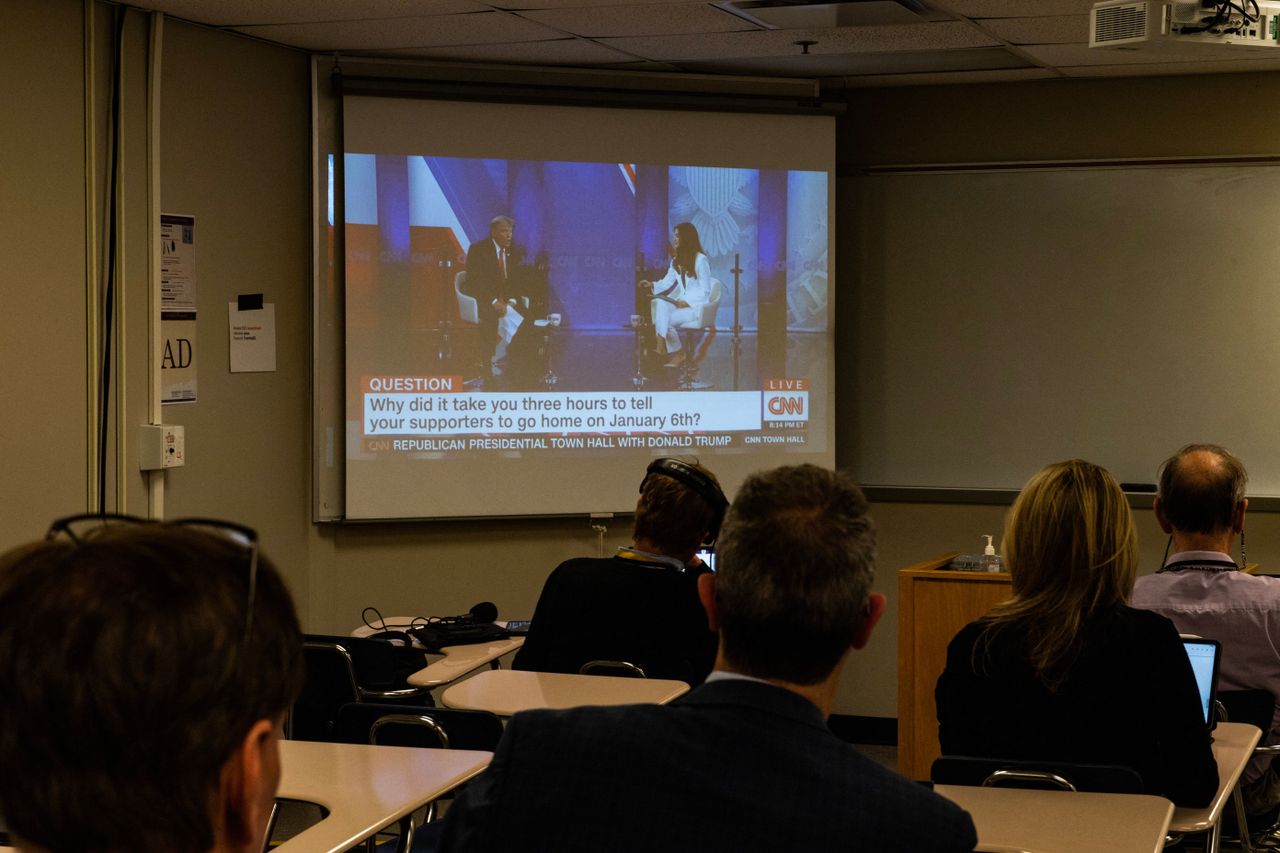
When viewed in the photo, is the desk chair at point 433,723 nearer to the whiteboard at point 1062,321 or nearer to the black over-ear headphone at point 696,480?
the black over-ear headphone at point 696,480

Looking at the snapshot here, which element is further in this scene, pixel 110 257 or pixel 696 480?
pixel 110 257

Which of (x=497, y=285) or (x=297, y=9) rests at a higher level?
(x=297, y=9)

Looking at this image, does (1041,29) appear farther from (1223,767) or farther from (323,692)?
(323,692)

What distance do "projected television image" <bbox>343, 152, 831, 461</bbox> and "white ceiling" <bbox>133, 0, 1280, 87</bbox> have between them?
17.6 inches

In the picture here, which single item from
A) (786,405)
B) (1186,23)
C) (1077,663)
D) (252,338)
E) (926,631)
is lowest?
(926,631)

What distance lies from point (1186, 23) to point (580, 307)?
2581 millimetres

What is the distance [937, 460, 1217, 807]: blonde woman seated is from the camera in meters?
2.44

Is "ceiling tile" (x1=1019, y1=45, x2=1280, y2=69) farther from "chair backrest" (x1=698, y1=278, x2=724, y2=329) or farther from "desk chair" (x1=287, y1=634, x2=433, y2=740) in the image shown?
"desk chair" (x1=287, y1=634, x2=433, y2=740)

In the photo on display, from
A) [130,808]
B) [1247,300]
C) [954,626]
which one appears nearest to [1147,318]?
[1247,300]

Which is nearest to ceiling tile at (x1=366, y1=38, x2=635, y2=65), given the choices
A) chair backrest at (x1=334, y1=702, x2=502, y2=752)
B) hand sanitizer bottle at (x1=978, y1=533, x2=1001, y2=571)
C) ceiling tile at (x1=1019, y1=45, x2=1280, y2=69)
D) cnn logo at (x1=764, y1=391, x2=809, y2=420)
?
cnn logo at (x1=764, y1=391, x2=809, y2=420)

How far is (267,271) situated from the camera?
16.8 ft

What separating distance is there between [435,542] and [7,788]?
4.82m

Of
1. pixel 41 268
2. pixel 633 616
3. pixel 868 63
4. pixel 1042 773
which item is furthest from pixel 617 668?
pixel 868 63

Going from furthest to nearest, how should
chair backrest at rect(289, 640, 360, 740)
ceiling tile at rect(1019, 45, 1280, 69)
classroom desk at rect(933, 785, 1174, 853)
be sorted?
ceiling tile at rect(1019, 45, 1280, 69), chair backrest at rect(289, 640, 360, 740), classroom desk at rect(933, 785, 1174, 853)
